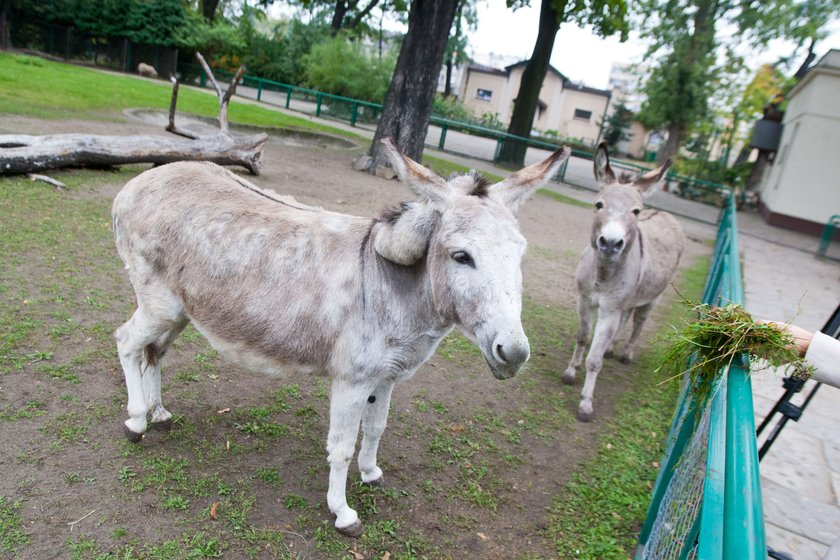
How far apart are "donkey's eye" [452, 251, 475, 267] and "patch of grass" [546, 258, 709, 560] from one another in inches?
42.9

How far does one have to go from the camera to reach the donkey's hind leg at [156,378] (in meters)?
3.14

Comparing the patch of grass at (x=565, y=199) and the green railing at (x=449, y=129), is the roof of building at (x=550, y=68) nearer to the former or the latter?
the green railing at (x=449, y=129)

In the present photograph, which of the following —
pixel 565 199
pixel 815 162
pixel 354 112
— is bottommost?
pixel 565 199

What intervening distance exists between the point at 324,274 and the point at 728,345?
175cm

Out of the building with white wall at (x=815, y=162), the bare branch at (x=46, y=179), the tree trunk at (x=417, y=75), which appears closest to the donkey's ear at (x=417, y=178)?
the bare branch at (x=46, y=179)

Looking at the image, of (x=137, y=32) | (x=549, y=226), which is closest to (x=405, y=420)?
(x=549, y=226)

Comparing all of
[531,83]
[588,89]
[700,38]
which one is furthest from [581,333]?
[588,89]

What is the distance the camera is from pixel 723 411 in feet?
6.23

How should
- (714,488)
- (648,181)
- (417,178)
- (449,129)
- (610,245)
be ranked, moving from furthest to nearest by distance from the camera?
(449,129) < (648,181) < (610,245) < (417,178) < (714,488)

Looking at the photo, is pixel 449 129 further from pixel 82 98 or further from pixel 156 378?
pixel 156 378

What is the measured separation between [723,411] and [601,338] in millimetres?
2709

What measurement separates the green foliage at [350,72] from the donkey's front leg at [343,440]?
80.0 feet

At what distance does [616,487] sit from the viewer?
3613 millimetres

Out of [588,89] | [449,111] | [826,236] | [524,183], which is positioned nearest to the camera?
[524,183]
